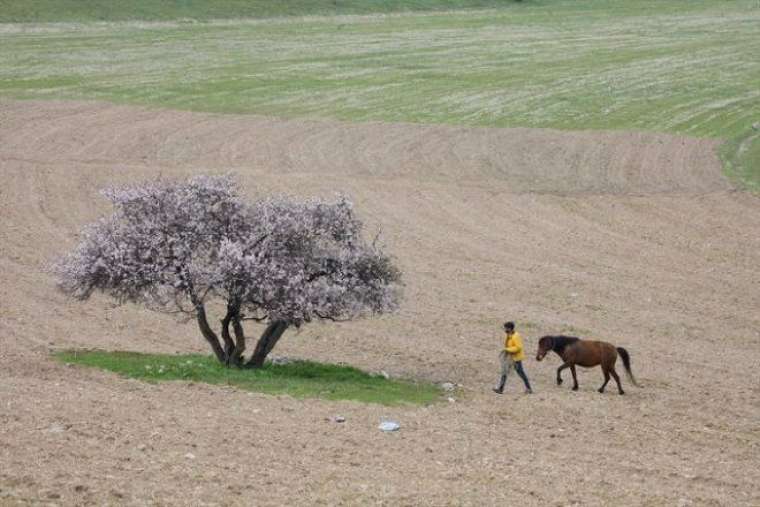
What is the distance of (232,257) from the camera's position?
25984mm

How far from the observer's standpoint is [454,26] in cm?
11675

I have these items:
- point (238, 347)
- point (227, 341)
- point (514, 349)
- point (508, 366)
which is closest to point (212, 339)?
point (227, 341)

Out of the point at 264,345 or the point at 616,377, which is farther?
the point at 264,345

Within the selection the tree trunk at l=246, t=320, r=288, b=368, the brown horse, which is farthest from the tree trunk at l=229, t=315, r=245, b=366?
the brown horse

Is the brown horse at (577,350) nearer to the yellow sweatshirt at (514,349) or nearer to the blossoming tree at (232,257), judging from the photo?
the yellow sweatshirt at (514,349)

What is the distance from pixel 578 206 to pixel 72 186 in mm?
17983

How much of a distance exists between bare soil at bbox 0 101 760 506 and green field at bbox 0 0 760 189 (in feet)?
14.6

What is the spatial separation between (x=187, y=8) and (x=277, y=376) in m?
96.2

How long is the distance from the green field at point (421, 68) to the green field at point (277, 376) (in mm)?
30752

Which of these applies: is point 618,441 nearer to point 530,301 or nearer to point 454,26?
point 530,301

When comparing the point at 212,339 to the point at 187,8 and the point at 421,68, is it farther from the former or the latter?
the point at 187,8

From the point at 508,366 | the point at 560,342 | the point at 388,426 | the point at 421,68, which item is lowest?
the point at 388,426

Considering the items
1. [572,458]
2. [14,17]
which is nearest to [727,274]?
[572,458]

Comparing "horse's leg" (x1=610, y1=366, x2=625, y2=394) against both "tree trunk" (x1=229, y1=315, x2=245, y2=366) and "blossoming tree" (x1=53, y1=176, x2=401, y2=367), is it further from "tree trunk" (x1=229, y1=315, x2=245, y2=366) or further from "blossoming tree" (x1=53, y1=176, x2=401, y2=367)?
"tree trunk" (x1=229, y1=315, x2=245, y2=366)
